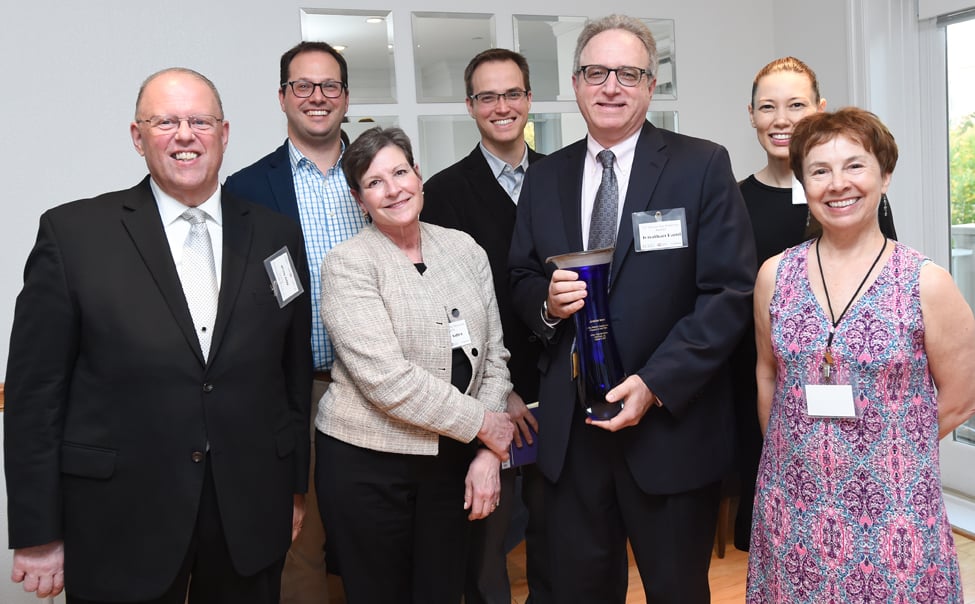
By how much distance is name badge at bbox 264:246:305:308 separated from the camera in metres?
1.98

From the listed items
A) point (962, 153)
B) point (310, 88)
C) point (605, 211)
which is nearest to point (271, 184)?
point (310, 88)

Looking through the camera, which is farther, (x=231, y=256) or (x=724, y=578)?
(x=724, y=578)

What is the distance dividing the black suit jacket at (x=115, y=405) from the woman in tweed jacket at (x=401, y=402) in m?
0.32

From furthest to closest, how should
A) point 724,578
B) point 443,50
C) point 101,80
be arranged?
point 443,50
point 724,578
point 101,80

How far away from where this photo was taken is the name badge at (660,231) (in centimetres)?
196

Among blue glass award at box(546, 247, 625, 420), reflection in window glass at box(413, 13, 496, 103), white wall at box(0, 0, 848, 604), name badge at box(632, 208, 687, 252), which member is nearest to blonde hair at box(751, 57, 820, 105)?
name badge at box(632, 208, 687, 252)

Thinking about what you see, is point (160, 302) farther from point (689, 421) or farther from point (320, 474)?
point (689, 421)

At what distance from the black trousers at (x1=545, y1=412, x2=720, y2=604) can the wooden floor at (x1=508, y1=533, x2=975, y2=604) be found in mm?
1154

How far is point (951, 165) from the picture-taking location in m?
3.81

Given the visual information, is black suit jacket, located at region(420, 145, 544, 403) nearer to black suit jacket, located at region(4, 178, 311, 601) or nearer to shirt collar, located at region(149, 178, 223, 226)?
shirt collar, located at region(149, 178, 223, 226)

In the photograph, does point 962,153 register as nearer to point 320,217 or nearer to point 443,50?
point 443,50

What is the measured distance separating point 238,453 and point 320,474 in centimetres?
36

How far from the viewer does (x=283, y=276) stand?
2.01 m

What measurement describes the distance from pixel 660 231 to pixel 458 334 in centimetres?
61
